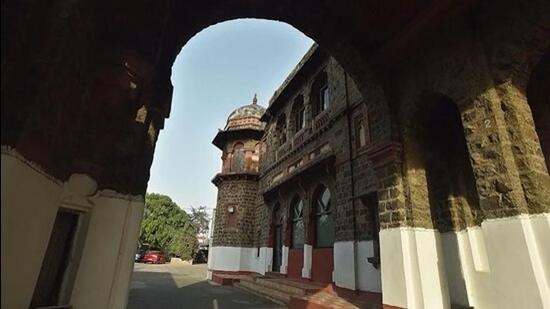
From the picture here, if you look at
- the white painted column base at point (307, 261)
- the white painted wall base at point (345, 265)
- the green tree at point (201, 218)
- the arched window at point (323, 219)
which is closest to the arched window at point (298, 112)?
the arched window at point (323, 219)

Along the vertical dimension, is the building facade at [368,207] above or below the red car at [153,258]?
above

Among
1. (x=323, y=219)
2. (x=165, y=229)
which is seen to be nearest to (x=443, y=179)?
(x=323, y=219)

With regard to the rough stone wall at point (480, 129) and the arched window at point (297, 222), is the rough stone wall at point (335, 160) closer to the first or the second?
the arched window at point (297, 222)

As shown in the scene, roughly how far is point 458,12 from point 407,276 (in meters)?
4.22

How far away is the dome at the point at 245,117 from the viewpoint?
20109mm

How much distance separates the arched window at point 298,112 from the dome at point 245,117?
5599 millimetres

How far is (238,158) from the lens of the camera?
63.8 ft

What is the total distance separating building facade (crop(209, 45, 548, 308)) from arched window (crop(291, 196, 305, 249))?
8 centimetres

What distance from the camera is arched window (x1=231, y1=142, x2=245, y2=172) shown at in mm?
19078

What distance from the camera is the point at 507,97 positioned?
13.2 feet

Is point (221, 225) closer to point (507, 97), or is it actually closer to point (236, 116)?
point (236, 116)

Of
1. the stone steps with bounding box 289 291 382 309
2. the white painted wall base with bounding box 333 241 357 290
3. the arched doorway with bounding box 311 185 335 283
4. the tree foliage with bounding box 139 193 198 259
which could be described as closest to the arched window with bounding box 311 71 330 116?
the arched doorway with bounding box 311 185 335 283

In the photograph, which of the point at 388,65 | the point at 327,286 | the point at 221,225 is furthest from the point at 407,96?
the point at 221,225

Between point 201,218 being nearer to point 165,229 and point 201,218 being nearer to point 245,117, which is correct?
point 165,229
